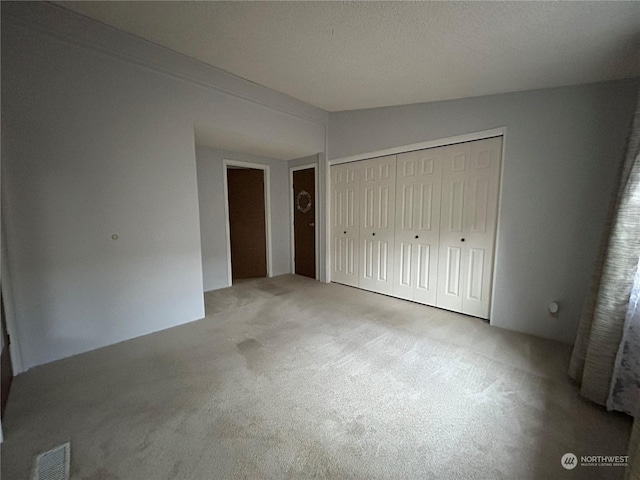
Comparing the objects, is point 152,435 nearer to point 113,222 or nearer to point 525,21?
point 113,222

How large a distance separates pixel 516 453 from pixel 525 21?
2.36m

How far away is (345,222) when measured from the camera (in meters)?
4.11

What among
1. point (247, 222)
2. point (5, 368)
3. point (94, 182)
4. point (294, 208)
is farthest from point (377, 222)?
point (5, 368)

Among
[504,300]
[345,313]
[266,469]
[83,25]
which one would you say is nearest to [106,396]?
[266,469]

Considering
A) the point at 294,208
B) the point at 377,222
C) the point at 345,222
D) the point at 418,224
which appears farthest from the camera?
the point at 294,208

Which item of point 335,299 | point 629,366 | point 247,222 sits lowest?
point 335,299

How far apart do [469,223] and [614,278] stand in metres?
1.37

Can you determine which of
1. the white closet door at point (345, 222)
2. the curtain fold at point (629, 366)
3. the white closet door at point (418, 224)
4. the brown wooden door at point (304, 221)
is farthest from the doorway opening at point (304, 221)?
the curtain fold at point (629, 366)

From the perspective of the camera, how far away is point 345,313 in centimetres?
307

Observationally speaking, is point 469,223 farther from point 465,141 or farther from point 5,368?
point 5,368

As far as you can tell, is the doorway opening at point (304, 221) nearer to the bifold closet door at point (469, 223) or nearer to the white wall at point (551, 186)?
the bifold closet door at point (469, 223)

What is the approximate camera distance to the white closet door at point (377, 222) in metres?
3.52

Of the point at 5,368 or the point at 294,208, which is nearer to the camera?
the point at 5,368

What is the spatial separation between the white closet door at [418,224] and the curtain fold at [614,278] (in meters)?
1.53
